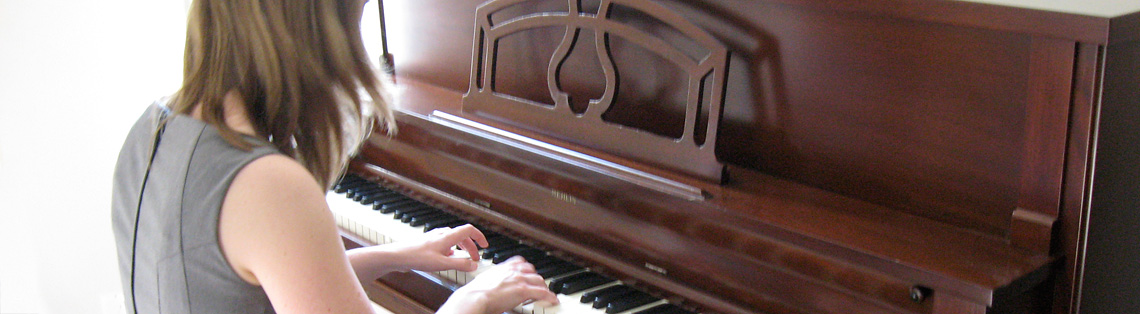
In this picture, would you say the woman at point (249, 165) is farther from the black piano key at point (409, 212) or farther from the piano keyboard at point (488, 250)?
the black piano key at point (409, 212)

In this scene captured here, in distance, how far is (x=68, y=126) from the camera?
9.77 feet

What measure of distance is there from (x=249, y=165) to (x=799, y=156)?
0.97 m

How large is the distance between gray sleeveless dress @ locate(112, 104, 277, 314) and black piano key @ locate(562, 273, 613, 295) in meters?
0.56

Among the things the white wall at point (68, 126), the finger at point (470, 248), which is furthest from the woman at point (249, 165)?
the white wall at point (68, 126)

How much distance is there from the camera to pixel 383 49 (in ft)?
8.57

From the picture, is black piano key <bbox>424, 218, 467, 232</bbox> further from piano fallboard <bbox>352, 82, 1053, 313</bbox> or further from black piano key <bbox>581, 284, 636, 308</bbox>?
black piano key <bbox>581, 284, 636, 308</bbox>

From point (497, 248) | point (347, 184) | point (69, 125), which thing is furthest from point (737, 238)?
point (69, 125)

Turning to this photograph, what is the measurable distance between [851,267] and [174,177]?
3.08 ft

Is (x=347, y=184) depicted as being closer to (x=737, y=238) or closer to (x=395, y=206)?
(x=395, y=206)

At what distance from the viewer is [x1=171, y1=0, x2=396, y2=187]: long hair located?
1.23m

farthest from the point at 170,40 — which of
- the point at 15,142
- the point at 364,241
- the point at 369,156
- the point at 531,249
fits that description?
the point at 531,249

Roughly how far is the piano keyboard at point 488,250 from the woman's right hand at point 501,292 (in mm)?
65

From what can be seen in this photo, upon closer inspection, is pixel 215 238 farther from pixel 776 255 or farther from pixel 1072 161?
pixel 1072 161

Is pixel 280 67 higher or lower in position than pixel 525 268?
higher
